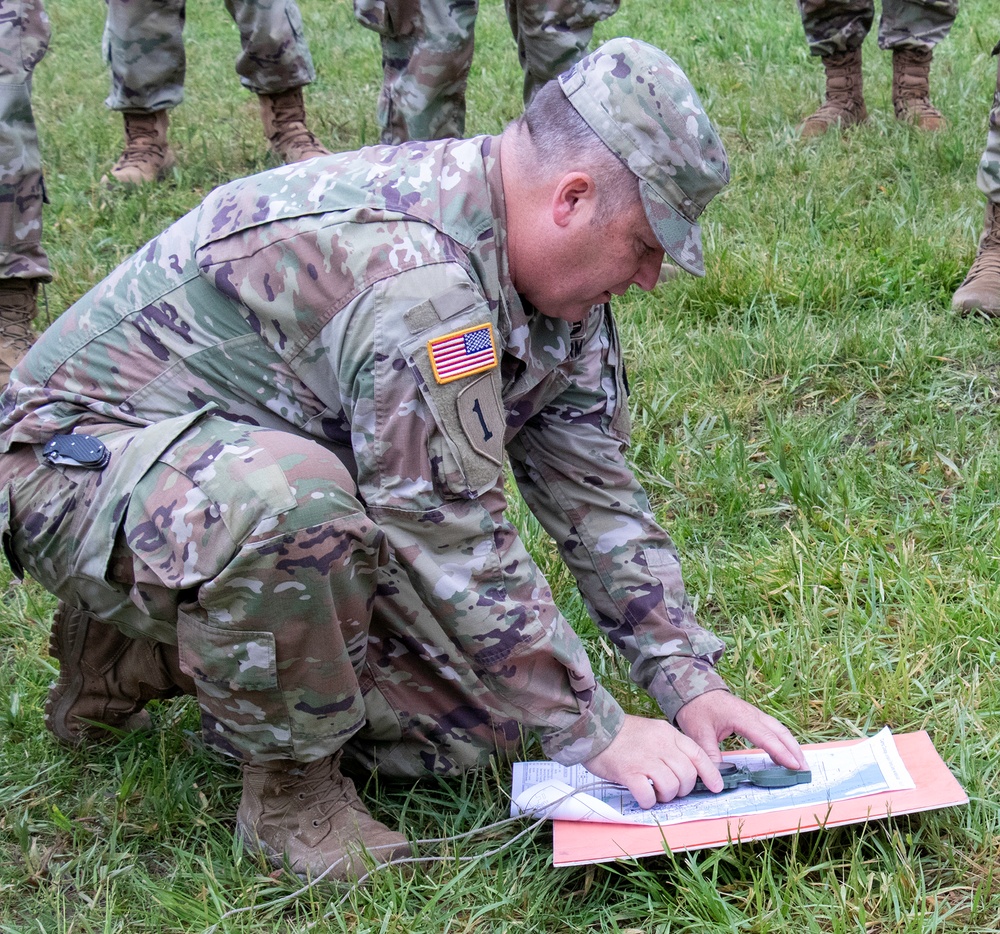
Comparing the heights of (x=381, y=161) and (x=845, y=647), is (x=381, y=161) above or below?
above

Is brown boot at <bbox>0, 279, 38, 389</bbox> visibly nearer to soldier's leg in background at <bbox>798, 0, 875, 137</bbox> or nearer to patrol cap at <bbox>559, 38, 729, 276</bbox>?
patrol cap at <bbox>559, 38, 729, 276</bbox>

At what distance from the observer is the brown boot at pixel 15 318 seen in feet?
10.8

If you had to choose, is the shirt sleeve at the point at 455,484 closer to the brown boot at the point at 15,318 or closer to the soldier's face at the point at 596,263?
the soldier's face at the point at 596,263

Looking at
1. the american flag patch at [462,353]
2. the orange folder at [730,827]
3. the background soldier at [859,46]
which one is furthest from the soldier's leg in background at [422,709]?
the background soldier at [859,46]

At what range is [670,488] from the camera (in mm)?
2789

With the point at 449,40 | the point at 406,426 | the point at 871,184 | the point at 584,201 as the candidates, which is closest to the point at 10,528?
the point at 406,426

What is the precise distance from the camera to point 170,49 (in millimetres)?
4691

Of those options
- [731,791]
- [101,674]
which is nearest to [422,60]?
[101,674]

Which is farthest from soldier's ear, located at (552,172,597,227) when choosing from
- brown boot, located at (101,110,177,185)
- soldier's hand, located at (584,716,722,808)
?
brown boot, located at (101,110,177,185)

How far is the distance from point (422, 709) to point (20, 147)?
2025 millimetres

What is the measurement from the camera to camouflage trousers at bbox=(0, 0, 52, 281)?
3.11 metres

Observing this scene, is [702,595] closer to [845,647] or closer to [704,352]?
[845,647]

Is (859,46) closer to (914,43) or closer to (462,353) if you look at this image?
(914,43)

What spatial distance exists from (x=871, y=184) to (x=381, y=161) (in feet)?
9.16
